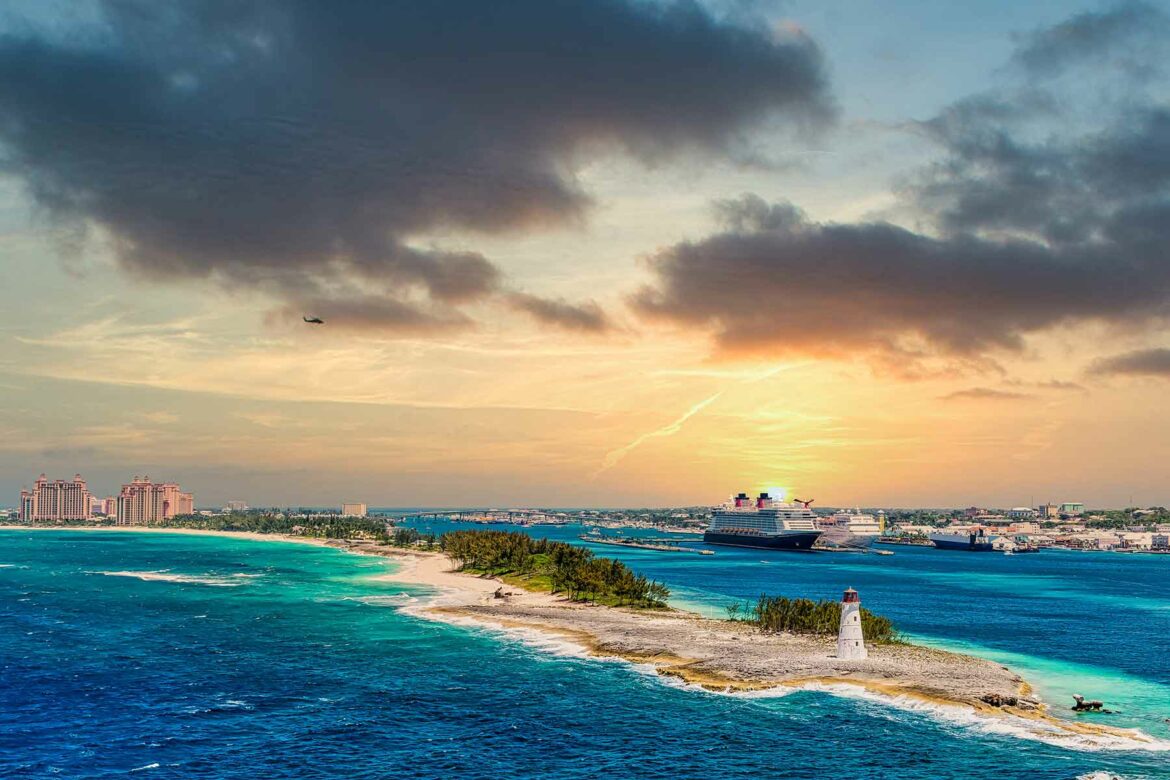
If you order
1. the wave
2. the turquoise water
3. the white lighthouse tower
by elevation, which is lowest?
the turquoise water

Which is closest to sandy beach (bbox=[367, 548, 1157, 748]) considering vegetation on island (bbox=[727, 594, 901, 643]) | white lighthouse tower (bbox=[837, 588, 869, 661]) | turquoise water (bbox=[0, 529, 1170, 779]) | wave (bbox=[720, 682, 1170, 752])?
wave (bbox=[720, 682, 1170, 752])

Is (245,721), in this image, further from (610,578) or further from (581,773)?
(610,578)

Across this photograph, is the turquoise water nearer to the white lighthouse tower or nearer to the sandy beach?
the sandy beach

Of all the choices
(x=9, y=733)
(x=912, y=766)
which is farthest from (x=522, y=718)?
(x=9, y=733)

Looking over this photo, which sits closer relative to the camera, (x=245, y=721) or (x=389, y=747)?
(x=389, y=747)

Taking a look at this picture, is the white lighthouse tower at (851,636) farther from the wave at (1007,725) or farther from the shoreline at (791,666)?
the wave at (1007,725)

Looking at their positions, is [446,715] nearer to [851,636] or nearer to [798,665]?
[798,665]

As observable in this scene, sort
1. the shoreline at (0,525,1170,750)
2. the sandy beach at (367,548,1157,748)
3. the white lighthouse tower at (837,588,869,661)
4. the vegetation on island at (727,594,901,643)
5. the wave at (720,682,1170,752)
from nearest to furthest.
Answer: the wave at (720,682,1170,752) < the shoreline at (0,525,1170,750) < the sandy beach at (367,548,1157,748) < the white lighthouse tower at (837,588,869,661) < the vegetation on island at (727,594,901,643)

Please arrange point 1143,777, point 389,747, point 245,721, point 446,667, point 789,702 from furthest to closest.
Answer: point 446,667
point 789,702
point 245,721
point 389,747
point 1143,777

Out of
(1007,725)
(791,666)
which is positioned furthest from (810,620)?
(1007,725)
